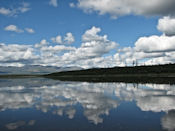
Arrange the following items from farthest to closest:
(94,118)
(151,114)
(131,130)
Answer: (151,114), (94,118), (131,130)

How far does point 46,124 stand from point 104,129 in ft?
16.4

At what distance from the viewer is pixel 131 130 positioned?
1274 centimetres

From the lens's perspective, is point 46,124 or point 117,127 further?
point 46,124

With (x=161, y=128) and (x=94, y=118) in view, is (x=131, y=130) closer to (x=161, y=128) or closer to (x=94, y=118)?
(x=161, y=128)

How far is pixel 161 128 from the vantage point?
42.5 feet

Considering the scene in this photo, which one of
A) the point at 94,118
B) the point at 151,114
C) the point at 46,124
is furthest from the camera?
the point at 151,114

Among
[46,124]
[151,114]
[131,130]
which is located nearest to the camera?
[131,130]

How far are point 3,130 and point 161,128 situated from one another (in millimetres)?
11962

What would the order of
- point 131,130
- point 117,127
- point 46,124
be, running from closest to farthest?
1. point 131,130
2. point 117,127
3. point 46,124

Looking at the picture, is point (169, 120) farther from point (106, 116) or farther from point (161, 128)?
point (106, 116)

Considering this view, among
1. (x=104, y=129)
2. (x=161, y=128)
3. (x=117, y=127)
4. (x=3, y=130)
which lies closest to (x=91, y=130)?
(x=104, y=129)

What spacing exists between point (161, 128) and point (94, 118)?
594 centimetres

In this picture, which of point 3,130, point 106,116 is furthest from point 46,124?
point 106,116

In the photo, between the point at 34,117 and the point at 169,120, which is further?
the point at 34,117
